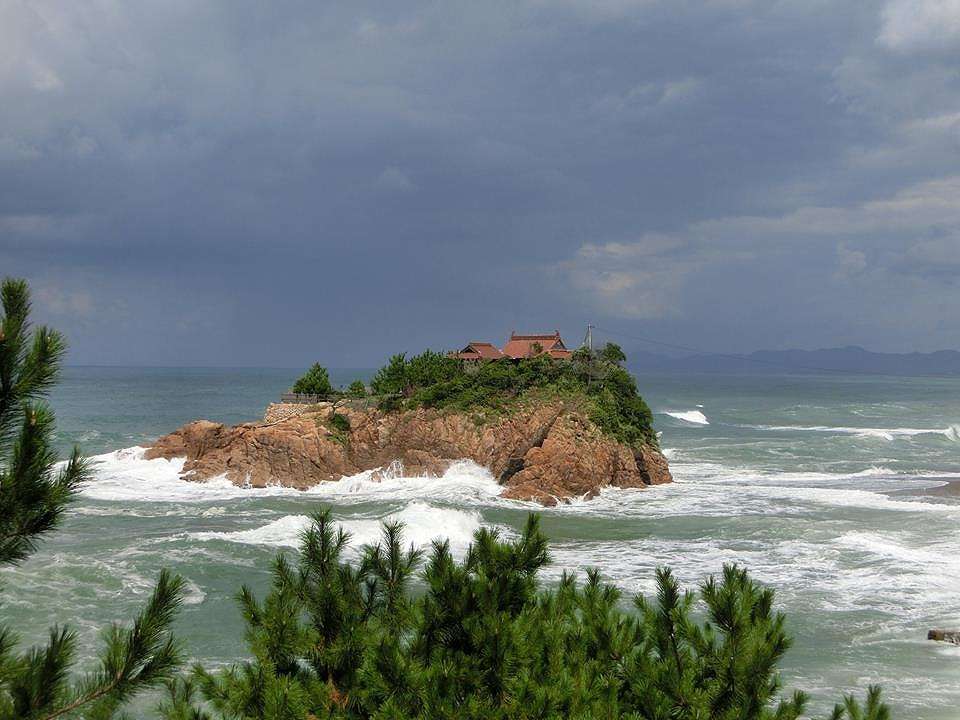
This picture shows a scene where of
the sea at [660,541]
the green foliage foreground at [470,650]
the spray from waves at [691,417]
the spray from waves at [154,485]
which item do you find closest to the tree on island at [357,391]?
the sea at [660,541]

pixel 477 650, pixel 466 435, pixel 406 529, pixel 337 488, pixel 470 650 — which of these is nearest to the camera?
pixel 477 650

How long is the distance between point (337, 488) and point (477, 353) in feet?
54.4

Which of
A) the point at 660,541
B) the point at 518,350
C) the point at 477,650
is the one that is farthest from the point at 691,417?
the point at 477,650

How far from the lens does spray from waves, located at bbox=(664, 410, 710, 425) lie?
8945cm

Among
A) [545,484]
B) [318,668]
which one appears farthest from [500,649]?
[545,484]

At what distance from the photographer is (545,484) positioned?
124 feet

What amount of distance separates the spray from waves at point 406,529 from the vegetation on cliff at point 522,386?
10.9 m

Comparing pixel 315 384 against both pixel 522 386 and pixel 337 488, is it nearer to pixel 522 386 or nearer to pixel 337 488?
pixel 337 488

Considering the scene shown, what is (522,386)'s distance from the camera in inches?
1769

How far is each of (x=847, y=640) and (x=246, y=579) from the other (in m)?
16.7

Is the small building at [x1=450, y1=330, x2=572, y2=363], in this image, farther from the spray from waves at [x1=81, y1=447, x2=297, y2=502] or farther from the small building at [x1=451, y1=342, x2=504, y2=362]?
the spray from waves at [x1=81, y1=447, x2=297, y2=502]

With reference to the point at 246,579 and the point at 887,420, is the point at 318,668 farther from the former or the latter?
the point at 887,420

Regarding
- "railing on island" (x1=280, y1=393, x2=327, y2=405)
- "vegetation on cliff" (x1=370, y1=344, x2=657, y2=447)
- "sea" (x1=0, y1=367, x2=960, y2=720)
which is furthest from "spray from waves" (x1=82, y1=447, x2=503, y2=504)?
"railing on island" (x1=280, y1=393, x2=327, y2=405)

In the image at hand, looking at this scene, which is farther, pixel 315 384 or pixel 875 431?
pixel 875 431
